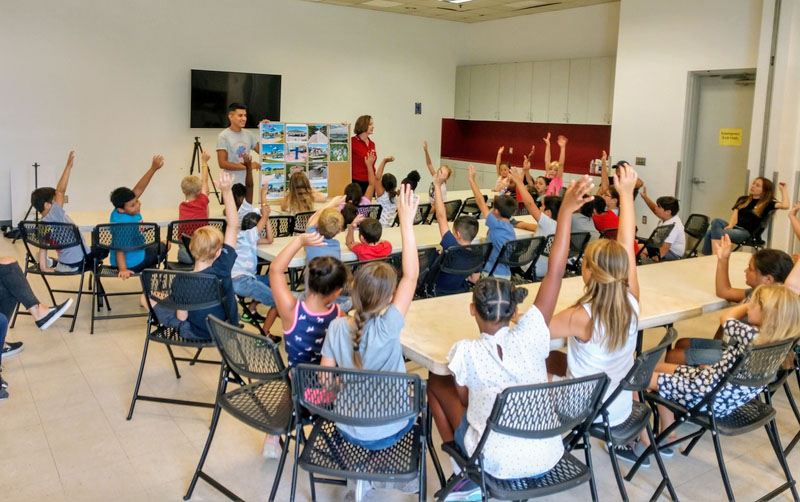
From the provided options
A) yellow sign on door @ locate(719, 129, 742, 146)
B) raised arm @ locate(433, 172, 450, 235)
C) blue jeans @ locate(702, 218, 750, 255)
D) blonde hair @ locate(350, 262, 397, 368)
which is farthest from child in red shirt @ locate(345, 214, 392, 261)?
yellow sign on door @ locate(719, 129, 742, 146)

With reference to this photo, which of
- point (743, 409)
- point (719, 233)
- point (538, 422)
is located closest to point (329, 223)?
point (538, 422)

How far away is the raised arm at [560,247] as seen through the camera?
2801 mm

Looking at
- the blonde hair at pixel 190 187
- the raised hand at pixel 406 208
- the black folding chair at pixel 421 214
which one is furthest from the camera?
the black folding chair at pixel 421 214

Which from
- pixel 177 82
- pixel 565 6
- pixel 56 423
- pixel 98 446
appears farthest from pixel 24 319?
pixel 565 6

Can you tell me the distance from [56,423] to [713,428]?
3156 mm

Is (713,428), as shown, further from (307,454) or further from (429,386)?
(307,454)

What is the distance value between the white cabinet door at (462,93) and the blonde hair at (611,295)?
1019cm

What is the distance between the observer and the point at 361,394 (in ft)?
7.75

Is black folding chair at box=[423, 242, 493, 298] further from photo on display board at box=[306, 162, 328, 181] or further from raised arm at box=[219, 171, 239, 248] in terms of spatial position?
photo on display board at box=[306, 162, 328, 181]

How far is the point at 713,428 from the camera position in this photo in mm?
2875

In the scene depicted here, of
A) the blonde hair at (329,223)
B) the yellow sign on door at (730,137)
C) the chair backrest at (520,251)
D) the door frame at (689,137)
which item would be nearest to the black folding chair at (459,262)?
the chair backrest at (520,251)

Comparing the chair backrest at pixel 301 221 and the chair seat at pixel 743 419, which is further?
the chair backrest at pixel 301 221

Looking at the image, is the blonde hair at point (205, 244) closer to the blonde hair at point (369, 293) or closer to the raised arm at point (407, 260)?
the raised arm at point (407, 260)

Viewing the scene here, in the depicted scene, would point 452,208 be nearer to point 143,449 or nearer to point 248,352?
point 143,449
